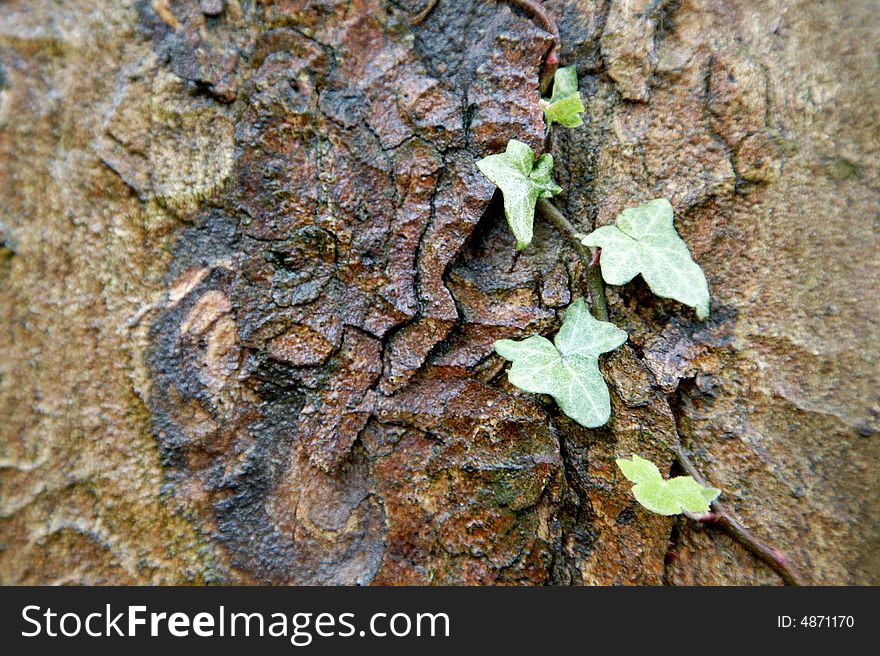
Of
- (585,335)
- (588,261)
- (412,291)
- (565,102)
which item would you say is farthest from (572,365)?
(565,102)

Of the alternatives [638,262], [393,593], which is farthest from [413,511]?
[638,262]

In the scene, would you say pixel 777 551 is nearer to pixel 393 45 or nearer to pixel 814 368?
pixel 814 368

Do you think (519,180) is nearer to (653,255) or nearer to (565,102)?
(565,102)

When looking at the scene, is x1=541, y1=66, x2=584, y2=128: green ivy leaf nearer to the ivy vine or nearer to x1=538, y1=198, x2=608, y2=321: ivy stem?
the ivy vine

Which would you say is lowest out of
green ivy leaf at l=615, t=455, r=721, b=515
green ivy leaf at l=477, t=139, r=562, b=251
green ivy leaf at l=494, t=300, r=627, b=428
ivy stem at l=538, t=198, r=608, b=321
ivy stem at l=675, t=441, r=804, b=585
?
ivy stem at l=675, t=441, r=804, b=585

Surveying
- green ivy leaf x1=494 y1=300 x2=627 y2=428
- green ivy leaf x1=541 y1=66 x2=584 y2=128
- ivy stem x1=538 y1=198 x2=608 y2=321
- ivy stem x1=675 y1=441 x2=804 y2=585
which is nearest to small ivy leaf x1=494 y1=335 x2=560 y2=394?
green ivy leaf x1=494 y1=300 x2=627 y2=428

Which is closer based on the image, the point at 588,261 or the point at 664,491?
the point at 664,491

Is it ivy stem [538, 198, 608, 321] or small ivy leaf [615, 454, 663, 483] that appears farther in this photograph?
ivy stem [538, 198, 608, 321]
